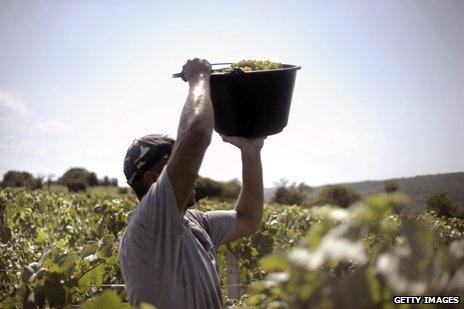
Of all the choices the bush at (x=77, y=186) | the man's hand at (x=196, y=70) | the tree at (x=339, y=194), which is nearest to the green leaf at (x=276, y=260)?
the man's hand at (x=196, y=70)

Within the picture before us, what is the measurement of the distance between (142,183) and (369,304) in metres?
1.49

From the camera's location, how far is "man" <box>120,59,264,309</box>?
155cm

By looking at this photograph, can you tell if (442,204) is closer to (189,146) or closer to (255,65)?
(255,65)

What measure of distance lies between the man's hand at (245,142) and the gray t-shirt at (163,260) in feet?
2.07

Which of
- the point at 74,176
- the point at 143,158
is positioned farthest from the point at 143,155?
the point at 74,176

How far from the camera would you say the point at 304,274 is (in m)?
0.62

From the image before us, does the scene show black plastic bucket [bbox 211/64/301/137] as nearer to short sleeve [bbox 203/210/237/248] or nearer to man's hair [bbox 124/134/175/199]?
man's hair [bbox 124/134/175/199]

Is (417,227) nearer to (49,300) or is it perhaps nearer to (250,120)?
(250,120)

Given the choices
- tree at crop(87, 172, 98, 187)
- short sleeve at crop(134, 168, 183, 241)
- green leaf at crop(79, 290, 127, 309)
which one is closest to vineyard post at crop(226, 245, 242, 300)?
short sleeve at crop(134, 168, 183, 241)

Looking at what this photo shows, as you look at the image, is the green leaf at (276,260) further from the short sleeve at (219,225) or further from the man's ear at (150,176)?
the short sleeve at (219,225)

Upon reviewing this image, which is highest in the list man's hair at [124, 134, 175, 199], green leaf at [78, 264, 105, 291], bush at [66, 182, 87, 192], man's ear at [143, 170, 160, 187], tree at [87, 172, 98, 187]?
tree at [87, 172, 98, 187]

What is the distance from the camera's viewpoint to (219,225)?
7.68 feet

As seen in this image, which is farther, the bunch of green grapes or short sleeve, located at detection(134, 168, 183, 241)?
the bunch of green grapes

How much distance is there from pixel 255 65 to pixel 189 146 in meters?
0.81
